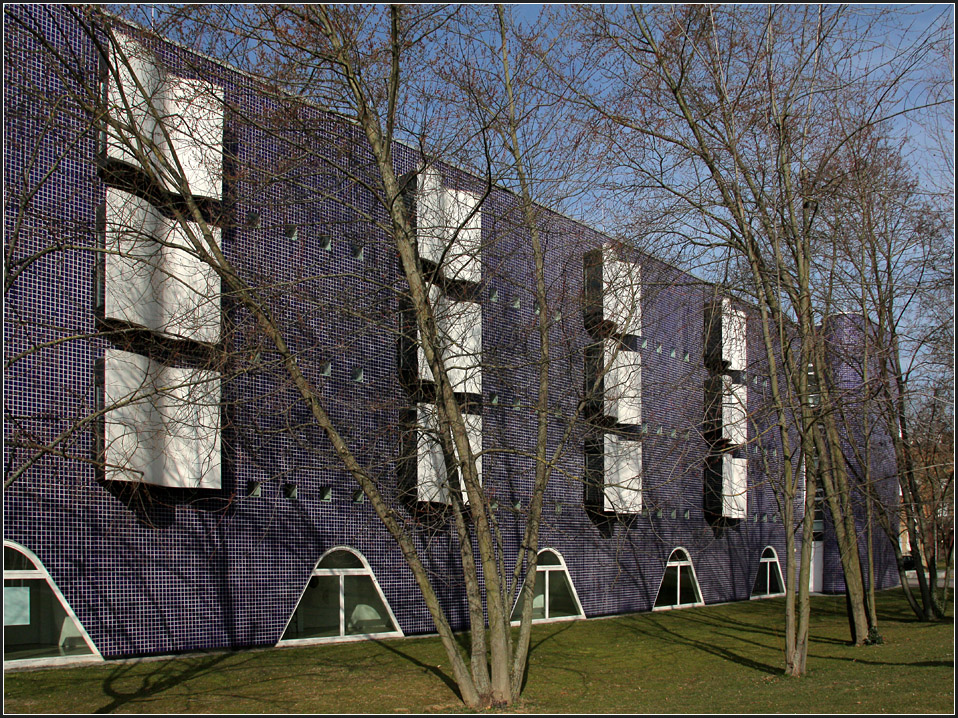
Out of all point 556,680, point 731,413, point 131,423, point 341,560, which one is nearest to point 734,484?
point 731,413

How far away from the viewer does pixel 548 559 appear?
17297mm

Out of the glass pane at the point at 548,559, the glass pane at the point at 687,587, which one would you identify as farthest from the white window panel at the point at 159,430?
the glass pane at the point at 687,587

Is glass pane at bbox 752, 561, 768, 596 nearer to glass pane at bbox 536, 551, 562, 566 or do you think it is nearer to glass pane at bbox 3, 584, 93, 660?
glass pane at bbox 536, 551, 562, 566

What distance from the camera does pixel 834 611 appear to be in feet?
69.9

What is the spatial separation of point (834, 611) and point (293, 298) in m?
16.4

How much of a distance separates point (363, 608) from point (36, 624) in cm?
503

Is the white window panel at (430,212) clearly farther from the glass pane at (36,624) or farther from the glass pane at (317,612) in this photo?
the glass pane at (36,624)

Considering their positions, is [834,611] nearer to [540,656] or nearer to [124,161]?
[540,656]

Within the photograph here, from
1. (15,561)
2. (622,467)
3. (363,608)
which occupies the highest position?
(622,467)

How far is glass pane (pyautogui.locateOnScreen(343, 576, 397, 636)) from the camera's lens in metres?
13.5

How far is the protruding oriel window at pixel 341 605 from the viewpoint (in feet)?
42.3

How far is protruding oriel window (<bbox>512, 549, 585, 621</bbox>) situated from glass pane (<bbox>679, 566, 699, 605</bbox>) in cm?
441

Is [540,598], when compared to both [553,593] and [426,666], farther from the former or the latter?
[426,666]

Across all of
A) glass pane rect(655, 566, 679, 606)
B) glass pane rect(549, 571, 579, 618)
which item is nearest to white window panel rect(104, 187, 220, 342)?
glass pane rect(549, 571, 579, 618)
